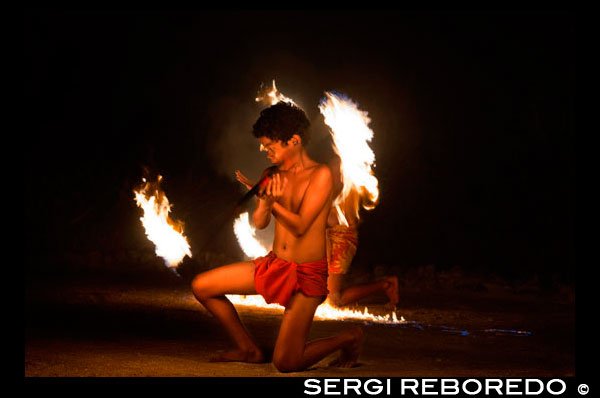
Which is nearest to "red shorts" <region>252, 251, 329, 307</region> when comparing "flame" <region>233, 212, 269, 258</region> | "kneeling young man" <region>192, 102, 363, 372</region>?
"kneeling young man" <region>192, 102, 363, 372</region>

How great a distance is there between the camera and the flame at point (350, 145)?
9461mm

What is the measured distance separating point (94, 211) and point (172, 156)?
2.19 metres

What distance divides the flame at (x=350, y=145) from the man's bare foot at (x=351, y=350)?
11.4ft

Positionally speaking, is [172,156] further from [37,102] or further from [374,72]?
[374,72]

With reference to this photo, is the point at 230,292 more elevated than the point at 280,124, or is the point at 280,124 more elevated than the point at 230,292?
the point at 280,124

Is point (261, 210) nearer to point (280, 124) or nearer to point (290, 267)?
point (290, 267)

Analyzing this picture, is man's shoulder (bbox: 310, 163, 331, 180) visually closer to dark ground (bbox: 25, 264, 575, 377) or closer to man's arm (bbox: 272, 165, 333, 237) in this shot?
man's arm (bbox: 272, 165, 333, 237)

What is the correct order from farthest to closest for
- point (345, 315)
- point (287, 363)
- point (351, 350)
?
point (345, 315)
point (351, 350)
point (287, 363)

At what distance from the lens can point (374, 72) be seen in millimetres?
18047

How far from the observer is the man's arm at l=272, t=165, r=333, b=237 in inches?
222

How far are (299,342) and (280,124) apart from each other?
1534 millimetres

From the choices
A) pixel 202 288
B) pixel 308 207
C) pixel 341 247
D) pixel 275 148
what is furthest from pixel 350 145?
pixel 202 288

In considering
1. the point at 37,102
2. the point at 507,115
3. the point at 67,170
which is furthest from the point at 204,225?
the point at 507,115

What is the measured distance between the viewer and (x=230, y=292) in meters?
5.92
